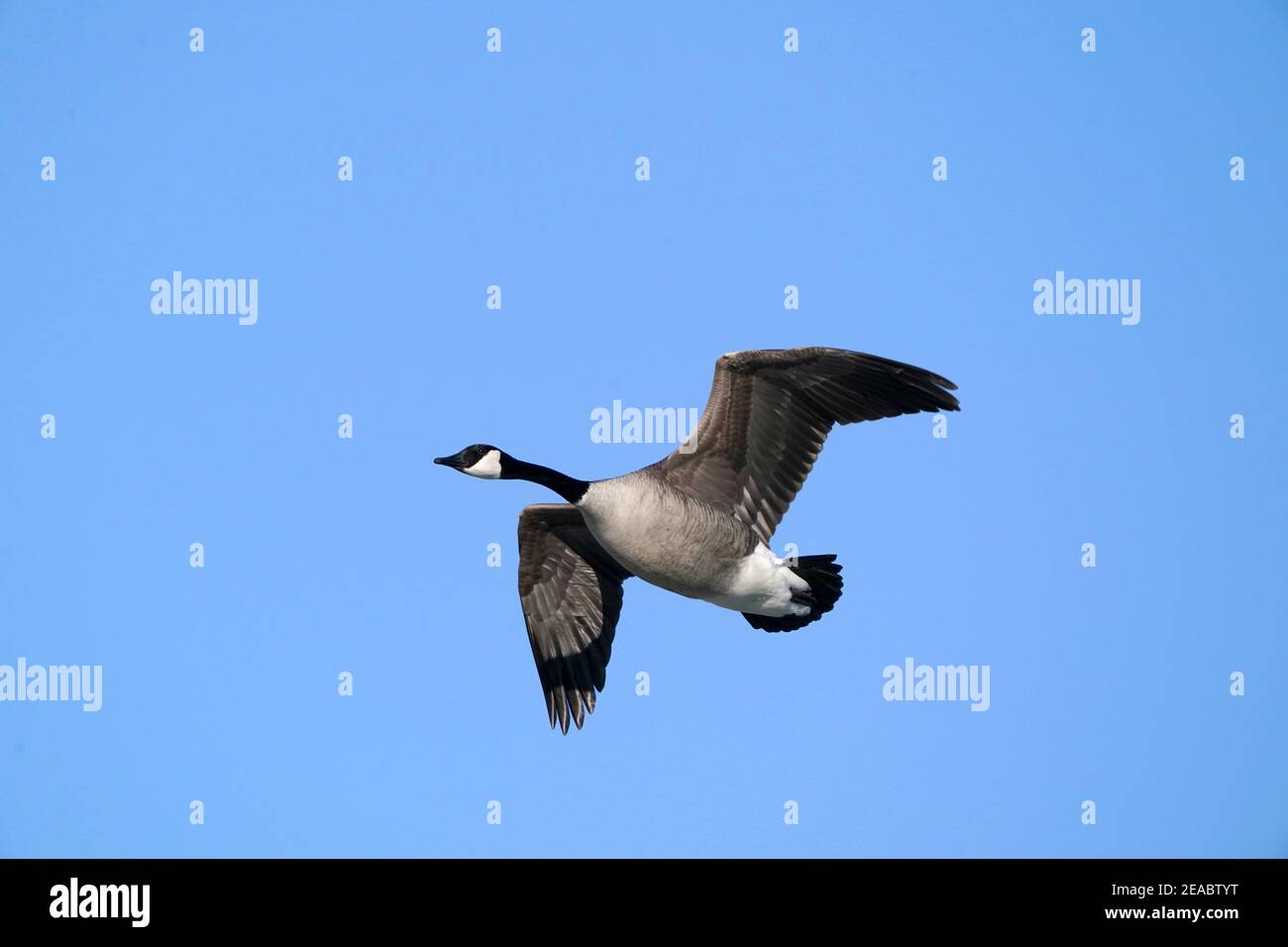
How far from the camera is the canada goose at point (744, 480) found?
9.73 metres

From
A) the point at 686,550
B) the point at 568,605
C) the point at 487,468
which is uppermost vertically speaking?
the point at 487,468

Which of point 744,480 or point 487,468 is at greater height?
point 487,468

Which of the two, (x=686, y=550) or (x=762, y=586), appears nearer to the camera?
(x=686, y=550)

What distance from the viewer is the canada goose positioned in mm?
9727

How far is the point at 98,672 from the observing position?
14.5 metres

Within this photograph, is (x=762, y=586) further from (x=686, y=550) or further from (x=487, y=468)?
(x=487, y=468)

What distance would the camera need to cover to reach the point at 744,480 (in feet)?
34.0

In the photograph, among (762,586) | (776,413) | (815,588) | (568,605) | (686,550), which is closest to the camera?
(686,550)

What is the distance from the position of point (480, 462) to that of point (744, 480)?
2.03m

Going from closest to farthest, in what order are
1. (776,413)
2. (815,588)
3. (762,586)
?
(776,413) → (762,586) → (815,588)

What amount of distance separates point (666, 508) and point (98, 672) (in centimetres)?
768

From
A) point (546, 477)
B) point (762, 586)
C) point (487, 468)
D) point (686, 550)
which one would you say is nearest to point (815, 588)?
point (762, 586)

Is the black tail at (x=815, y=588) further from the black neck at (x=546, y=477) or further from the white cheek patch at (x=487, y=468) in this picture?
the white cheek patch at (x=487, y=468)

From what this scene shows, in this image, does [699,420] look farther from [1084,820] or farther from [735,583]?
[1084,820]
